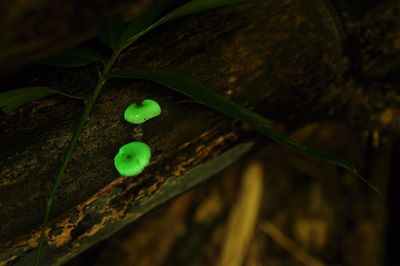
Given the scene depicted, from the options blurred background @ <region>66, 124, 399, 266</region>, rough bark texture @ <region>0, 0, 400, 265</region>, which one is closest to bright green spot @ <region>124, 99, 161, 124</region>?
rough bark texture @ <region>0, 0, 400, 265</region>

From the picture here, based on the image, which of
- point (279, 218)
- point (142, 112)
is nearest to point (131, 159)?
point (142, 112)

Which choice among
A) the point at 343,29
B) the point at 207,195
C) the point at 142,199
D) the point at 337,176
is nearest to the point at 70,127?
the point at 142,199

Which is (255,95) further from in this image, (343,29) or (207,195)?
(207,195)

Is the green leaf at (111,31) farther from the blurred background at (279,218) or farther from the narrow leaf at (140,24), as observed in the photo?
the blurred background at (279,218)

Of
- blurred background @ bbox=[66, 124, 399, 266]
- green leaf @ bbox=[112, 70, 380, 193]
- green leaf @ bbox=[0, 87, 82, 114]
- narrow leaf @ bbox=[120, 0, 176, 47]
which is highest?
narrow leaf @ bbox=[120, 0, 176, 47]

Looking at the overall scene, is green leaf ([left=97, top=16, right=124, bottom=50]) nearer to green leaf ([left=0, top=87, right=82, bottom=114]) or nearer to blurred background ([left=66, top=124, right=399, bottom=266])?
green leaf ([left=0, top=87, right=82, bottom=114])

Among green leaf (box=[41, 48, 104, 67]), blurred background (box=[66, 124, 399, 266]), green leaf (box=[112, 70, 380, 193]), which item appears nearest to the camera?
green leaf (box=[112, 70, 380, 193])
